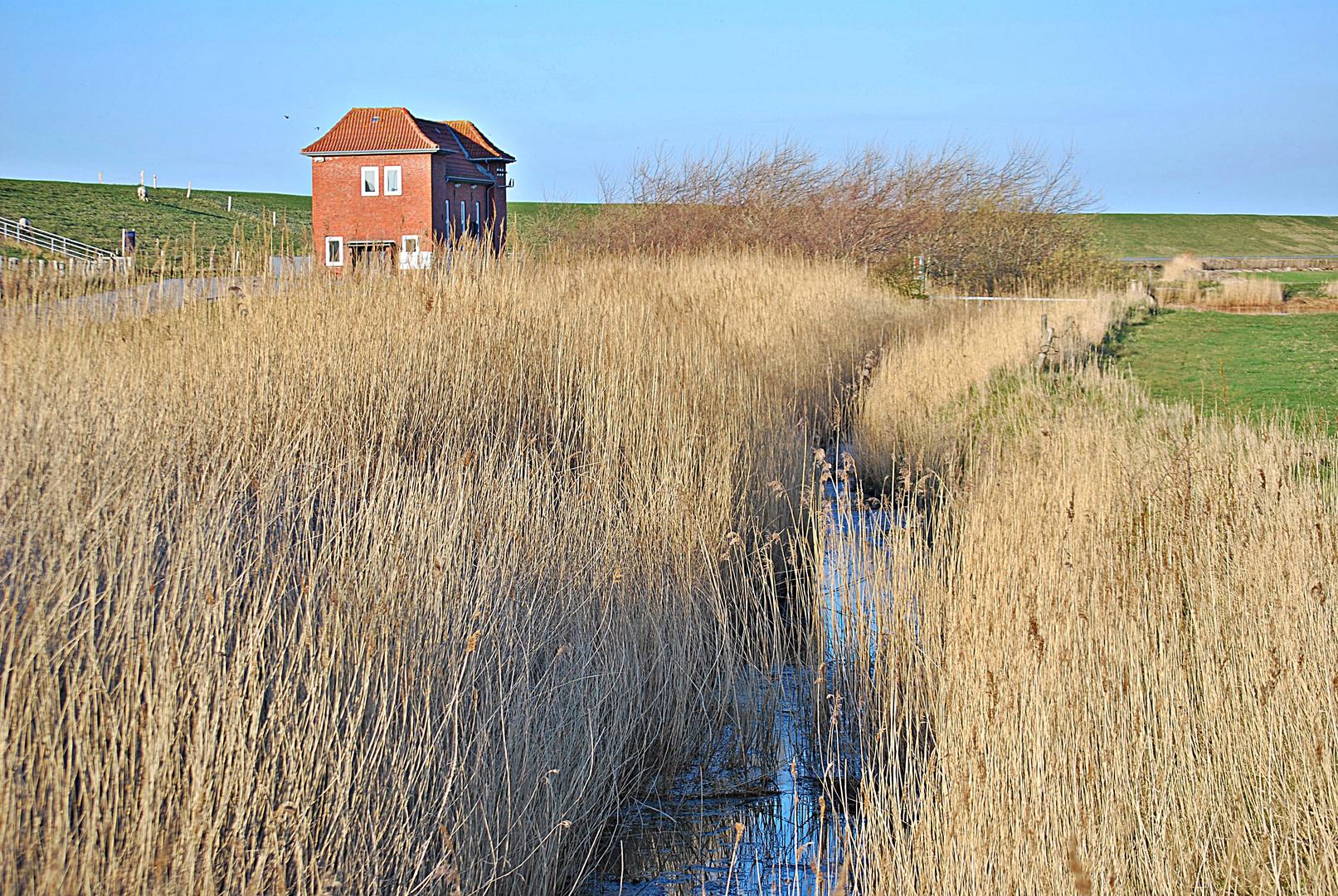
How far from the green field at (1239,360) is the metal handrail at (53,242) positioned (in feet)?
23.6

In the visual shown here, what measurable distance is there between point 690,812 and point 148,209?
2392 inches

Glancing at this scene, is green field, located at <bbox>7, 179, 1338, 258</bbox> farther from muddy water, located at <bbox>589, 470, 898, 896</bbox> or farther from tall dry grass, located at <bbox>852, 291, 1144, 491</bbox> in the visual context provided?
muddy water, located at <bbox>589, 470, 898, 896</bbox>

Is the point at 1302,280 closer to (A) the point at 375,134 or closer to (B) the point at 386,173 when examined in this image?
(B) the point at 386,173

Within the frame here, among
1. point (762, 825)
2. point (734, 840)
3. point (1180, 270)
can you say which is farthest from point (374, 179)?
point (734, 840)

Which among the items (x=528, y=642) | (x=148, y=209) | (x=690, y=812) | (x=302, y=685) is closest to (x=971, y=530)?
(x=690, y=812)

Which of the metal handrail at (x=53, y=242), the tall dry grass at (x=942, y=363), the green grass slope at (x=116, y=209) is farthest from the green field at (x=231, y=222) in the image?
A: the tall dry grass at (x=942, y=363)

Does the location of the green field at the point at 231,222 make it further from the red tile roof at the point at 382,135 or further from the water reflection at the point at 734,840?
the water reflection at the point at 734,840

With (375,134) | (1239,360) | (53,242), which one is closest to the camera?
(53,242)

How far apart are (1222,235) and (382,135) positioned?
67.9m

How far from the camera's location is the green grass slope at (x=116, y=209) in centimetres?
4450

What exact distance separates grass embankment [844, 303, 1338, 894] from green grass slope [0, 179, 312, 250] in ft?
128

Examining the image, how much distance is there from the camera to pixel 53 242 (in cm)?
1198

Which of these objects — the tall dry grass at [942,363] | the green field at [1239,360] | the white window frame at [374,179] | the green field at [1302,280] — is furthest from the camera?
the white window frame at [374,179]

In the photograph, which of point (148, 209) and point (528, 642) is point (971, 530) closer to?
point (528, 642)
